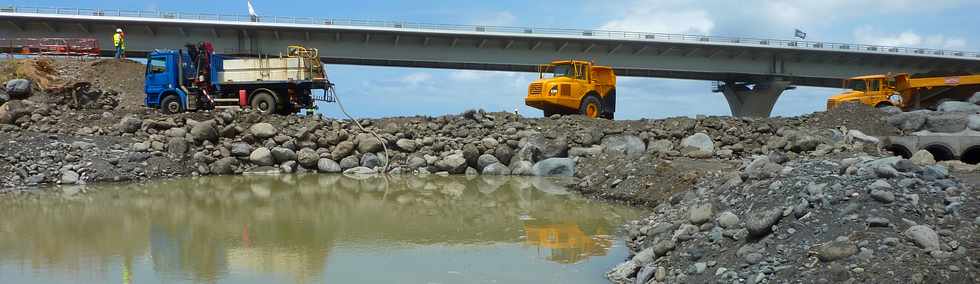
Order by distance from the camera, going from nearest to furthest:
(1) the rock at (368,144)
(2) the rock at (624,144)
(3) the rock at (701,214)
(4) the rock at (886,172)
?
(4) the rock at (886,172) → (3) the rock at (701,214) → (2) the rock at (624,144) → (1) the rock at (368,144)

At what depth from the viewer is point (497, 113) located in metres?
19.9

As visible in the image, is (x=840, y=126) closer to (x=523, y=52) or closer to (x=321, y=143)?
(x=321, y=143)

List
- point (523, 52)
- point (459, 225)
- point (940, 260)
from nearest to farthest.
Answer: point (940, 260) → point (459, 225) → point (523, 52)

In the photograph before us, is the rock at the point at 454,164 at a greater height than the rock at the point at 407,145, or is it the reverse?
the rock at the point at 407,145

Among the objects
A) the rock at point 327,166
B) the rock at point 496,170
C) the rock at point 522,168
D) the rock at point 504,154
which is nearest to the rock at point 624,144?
the rock at point 522,168

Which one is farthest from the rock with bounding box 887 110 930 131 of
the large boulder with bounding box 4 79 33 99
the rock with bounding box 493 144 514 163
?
the large boulder with bounding box 4 79 33 99

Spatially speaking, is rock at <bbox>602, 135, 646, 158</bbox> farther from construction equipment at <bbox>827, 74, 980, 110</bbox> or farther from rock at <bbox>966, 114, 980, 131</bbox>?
construction equipment at <bbox>827, 74, 980, 110</bbox>

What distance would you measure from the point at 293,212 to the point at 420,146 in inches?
287

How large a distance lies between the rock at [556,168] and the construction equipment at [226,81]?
673 cm

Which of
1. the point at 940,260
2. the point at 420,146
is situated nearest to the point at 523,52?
the point at 420,146

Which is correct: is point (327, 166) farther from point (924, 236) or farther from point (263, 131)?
point (924, 236)

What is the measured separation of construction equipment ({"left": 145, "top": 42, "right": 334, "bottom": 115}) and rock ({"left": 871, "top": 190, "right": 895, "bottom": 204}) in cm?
1596

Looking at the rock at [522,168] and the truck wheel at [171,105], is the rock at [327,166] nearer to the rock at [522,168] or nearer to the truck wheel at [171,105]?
the rock at [522,168]

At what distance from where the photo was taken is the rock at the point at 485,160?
1762 centimetres
